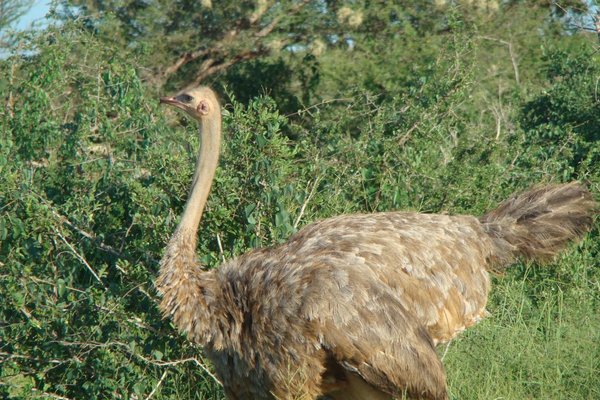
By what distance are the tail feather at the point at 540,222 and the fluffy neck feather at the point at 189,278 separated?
1.61 m

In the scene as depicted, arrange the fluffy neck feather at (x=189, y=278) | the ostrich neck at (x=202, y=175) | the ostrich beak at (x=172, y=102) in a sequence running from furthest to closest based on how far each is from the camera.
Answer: the ostrich beak at (x=172, y=102) < the ostrich neck at (x=202, y=175) < the fluffy neck feather at (x=189, y=278)

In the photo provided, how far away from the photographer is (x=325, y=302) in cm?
442

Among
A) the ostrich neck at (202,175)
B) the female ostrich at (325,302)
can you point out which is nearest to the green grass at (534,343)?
the female ostrich at (325,302)

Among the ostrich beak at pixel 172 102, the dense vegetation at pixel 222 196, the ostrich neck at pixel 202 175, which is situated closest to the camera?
the ostrich neck at pixel 202 175

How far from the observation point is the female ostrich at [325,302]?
172 inches

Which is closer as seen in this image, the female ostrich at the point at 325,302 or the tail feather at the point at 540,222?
the female ostrich at the point at 325,302

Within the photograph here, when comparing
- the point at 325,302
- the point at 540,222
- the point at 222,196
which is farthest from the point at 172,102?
the point at 540,222

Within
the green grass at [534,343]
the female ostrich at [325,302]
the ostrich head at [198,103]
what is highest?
the ostrich head at [198,103]

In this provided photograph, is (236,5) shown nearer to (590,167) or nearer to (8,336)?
(590,167)

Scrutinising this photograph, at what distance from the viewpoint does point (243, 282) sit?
4.64 meters

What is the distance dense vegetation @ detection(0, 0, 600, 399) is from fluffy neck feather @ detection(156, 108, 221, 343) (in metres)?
0.46

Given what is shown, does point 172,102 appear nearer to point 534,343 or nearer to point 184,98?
point 184,98

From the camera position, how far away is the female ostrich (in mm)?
4367

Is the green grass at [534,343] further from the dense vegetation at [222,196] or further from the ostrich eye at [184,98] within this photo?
the ostrich eye at [184,98]
